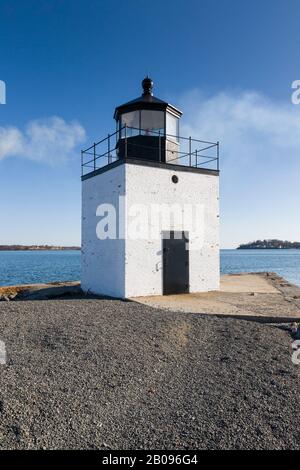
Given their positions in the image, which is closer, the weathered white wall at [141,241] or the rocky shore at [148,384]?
the rocky shore at [148,384]

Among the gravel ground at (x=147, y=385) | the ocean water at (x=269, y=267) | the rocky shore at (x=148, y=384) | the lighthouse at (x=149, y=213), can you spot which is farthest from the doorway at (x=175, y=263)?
the ocean water at (x=269, y=267)

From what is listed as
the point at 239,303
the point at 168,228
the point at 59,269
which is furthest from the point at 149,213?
the point at 59,269

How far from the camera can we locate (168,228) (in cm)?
1286

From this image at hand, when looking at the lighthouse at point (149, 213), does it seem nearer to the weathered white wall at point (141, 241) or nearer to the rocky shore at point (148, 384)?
the weathered white wall at point (141, 241)

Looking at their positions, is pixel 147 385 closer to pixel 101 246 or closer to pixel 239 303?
pixel 239 303

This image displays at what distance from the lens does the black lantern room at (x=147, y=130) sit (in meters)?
13.2

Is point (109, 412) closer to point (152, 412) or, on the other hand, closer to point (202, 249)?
point (152, 412)

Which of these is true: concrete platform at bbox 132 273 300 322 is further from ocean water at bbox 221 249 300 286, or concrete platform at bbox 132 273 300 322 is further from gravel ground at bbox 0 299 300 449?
ocean water at bbox 221 249 300 286

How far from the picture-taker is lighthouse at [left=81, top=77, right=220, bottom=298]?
12.2m

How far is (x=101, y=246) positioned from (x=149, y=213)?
222cm

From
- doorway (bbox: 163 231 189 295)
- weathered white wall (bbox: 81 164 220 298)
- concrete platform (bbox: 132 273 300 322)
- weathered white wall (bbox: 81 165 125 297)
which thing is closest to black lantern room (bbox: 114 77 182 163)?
weathered white wall (bbox: 81 164 220 298)

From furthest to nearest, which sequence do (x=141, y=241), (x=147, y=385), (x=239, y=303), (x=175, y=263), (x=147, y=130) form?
1. (x=147, y=130)
2. (x=175, y=263)
3. (x=141, y=241)
4. (x=239, y=303)
5. (x=147, y=385)

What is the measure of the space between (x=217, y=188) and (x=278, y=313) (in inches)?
242
